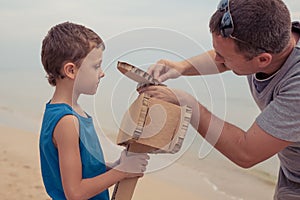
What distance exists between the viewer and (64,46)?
6.91ft

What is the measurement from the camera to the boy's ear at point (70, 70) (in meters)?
2.09

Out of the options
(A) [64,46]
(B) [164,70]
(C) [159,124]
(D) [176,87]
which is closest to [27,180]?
(A) [64,46]

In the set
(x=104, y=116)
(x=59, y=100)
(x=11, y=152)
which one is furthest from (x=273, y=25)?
(x=11, y=152)

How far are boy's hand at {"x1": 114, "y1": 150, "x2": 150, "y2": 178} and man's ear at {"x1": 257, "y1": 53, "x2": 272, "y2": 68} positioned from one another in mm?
599

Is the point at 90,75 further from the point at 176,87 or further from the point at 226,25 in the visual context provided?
the point at 226,25

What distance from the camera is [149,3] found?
976cm

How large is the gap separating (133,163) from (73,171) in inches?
9.2

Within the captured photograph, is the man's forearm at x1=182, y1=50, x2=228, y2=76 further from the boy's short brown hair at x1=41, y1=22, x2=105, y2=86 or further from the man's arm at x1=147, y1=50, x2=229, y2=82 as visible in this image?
the boy's short brown hair at x1=41, y1=22, x2=105, y2=86

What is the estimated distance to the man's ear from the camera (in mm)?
2078

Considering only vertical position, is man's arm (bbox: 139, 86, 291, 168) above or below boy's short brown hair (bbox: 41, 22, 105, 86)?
below

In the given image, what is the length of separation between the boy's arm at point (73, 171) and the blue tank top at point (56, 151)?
0.03 m

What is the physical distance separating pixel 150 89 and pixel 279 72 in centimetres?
67

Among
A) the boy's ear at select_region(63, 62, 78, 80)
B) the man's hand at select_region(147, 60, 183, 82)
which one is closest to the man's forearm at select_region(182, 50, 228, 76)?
the man's hand at select_region(147, 60, 183, 82)

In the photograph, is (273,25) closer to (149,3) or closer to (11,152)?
(11,152)
